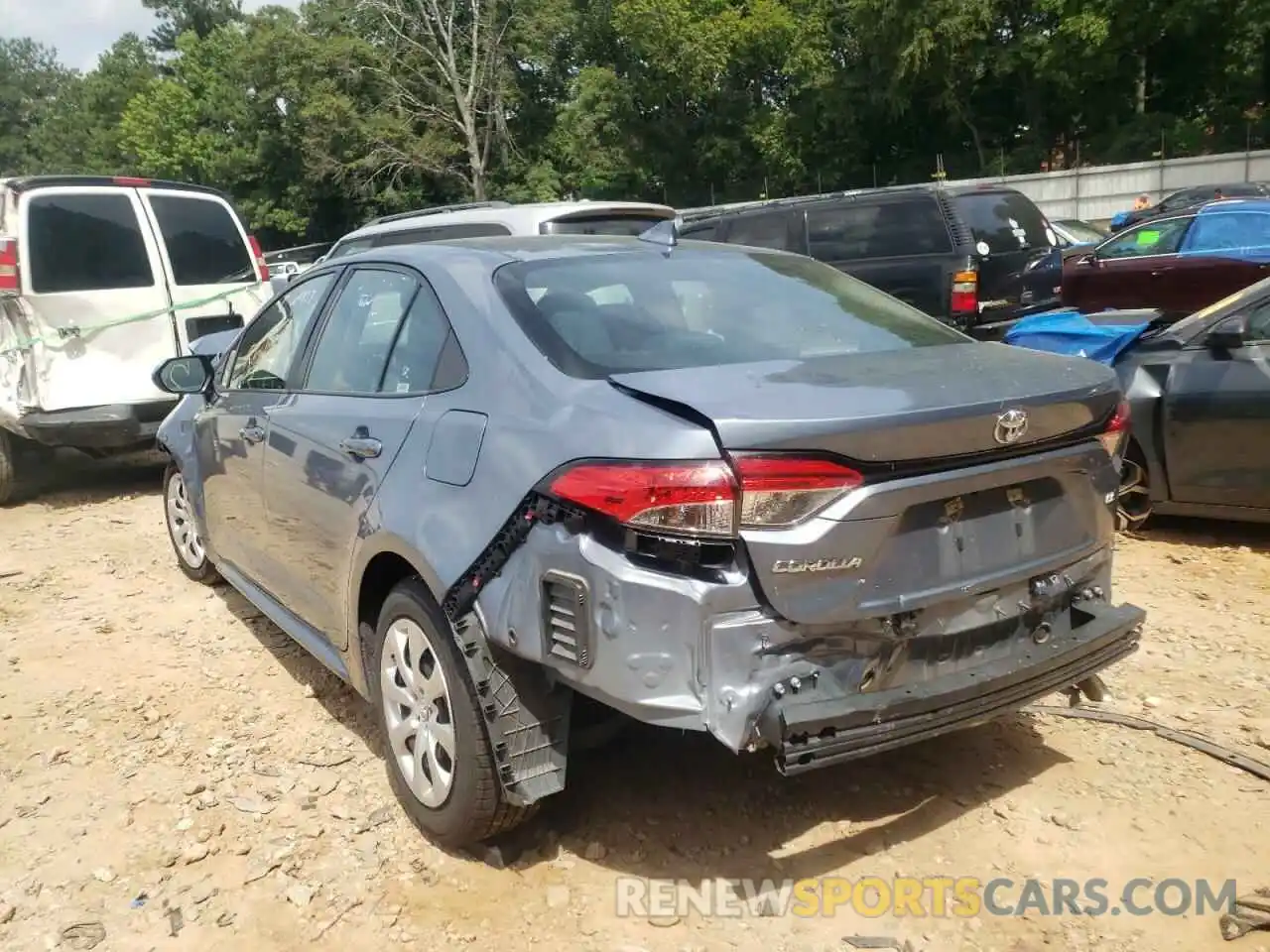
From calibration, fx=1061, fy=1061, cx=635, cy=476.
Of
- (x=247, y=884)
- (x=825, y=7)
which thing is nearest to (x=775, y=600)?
(x=247, y=884)

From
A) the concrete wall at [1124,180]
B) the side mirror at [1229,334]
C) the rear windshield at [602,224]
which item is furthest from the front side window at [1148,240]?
the concrete wall at [1124,180]

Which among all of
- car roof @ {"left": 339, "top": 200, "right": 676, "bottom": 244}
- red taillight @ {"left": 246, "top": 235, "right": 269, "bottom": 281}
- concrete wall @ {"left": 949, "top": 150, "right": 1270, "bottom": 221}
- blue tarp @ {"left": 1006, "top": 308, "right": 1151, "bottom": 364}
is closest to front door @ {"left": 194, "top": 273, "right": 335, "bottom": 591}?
car roof @ {"left": 339, "top": 200, "right": 676, "bottom": 244}

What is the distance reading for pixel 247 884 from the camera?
301cm

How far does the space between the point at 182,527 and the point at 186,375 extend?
4.09ft

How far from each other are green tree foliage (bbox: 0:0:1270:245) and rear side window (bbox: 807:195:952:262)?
81.7 feet

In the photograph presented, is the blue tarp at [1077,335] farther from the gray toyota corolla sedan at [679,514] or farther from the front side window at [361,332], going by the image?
the front side window at [361,332]

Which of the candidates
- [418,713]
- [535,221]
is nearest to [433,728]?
[418,713]

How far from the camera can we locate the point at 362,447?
322 centimetres

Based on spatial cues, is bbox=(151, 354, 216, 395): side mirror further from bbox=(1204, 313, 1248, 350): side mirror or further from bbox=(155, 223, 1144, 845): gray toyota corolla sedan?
bbox=(1204, 313, 1248, 350): side mirror

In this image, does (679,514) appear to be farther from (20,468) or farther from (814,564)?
(20,468)

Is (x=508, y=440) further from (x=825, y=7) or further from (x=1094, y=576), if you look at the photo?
(x=825, y=7)

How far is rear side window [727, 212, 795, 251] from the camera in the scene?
10586 mm

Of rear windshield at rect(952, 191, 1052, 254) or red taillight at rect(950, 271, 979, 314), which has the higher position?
rear windshield at rect(952, 191, 1052, 254)

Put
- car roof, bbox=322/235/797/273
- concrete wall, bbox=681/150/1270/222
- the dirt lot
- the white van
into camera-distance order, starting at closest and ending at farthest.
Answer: the dirt lot < car roof, bbox=322/235/797/273 < the white van < concrete wall, bbox=681/150/1270/222
